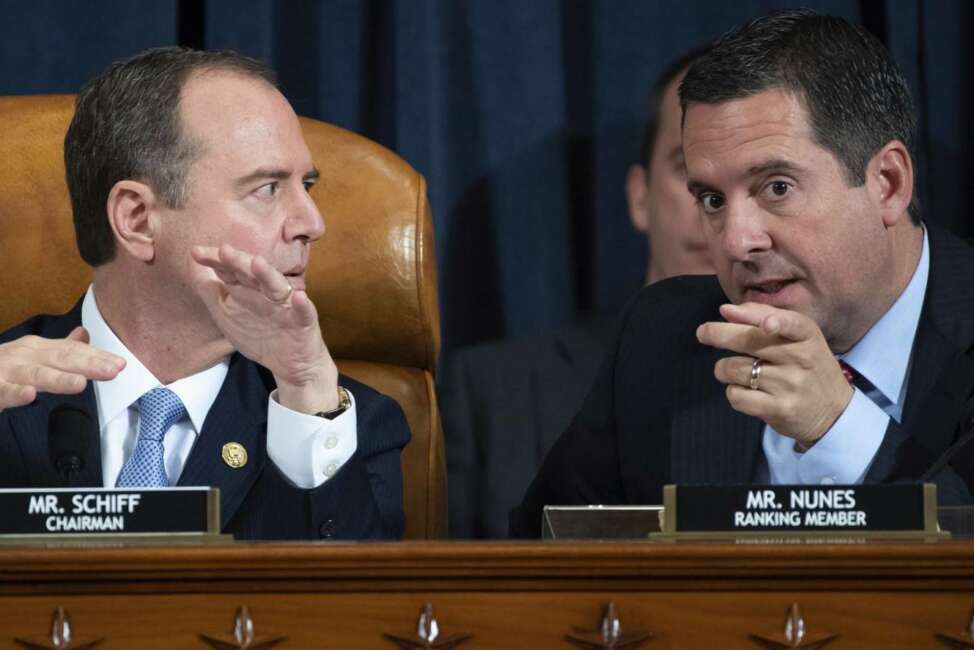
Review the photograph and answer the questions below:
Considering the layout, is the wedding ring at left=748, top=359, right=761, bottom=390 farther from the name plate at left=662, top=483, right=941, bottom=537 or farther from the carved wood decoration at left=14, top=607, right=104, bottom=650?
the carved wood decoration at left=14, top=607, right=104, bottom=650

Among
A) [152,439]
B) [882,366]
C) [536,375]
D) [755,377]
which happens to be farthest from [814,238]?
[536,375]

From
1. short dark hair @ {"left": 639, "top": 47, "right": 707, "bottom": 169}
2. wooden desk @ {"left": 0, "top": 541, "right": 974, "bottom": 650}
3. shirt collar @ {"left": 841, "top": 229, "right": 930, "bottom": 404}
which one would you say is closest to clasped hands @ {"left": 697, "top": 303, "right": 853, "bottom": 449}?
shirt collar @ {"left": 841, "top": 229, "right": 930, "bottom": 404}

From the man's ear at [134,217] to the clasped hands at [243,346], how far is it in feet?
0.73

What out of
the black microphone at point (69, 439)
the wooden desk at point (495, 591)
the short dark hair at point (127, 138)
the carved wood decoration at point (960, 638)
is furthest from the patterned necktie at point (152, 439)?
the carved wood decoration at point (960, 638)

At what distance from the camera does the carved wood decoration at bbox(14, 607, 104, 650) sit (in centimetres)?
112

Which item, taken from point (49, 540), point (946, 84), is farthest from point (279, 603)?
point (946, 84)

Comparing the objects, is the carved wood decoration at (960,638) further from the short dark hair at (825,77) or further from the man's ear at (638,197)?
the man's ear at (638,197)

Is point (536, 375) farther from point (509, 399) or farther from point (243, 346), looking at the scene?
point (243, 346)

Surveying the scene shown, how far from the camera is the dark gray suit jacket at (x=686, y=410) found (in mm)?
1670

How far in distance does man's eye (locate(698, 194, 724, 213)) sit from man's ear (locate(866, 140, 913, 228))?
17cm

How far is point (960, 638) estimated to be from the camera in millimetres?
1092

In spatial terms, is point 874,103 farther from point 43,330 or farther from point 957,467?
point 43,330

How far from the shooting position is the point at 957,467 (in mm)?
1638

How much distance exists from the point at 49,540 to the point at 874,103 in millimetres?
1052
